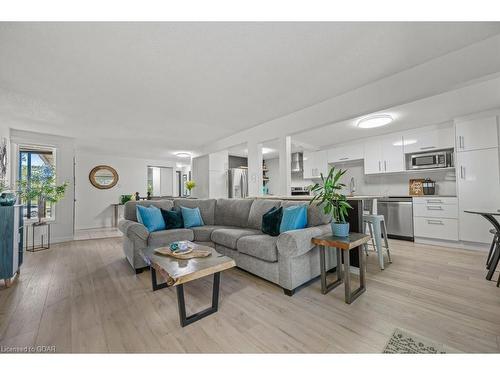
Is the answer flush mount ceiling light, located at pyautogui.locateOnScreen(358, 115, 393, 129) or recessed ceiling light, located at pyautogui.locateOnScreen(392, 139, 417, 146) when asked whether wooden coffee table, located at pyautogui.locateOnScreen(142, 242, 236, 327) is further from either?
recessed ceiling light, located at pyautogui.locateOnScreen(392, 139, 417, 146)

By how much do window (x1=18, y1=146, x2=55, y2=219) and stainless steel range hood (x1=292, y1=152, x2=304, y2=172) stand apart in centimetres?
609

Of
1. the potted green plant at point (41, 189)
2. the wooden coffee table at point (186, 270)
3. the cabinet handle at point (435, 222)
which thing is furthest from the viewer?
the potted green plant at point (41, 189)

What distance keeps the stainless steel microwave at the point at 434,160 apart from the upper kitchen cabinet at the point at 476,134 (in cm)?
43

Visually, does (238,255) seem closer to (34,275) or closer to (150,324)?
(150,324)

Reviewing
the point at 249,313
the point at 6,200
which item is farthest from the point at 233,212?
the point at 6,200

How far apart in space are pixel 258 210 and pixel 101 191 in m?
6.25

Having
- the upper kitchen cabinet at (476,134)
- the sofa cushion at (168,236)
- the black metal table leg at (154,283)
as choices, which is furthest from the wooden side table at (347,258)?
the upper kitchen cabinet at (476,134)

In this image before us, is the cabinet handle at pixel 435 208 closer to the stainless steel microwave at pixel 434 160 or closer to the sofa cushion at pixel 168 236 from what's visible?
the stainless steel microwave at pixel 434 160

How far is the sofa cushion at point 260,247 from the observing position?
7.20ft

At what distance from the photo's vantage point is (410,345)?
134 centimetres

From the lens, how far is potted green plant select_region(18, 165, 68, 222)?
3980 mm

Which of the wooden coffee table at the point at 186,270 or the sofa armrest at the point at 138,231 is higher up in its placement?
the sofa armrest at the point at 138,231

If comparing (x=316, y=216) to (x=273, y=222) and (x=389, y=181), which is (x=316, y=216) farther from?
(x=389, y=181)
